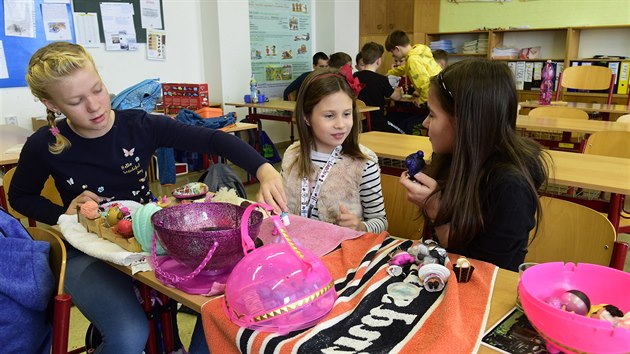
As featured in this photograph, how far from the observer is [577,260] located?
52.0 inches

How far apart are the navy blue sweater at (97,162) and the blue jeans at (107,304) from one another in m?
0.33

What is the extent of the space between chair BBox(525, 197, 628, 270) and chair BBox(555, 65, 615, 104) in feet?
12.2

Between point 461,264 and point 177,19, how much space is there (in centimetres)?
489

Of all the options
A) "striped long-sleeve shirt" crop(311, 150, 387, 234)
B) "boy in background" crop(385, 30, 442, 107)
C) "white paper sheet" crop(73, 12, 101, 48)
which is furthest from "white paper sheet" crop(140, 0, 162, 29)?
"striped long-sleeve shirt" crop(311, 150, 387, 234)

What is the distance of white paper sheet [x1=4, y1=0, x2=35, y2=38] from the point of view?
3.87m

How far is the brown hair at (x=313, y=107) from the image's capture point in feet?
5.65

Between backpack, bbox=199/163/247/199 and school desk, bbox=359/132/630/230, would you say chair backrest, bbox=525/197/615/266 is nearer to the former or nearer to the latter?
school desk, bbox=359/132/630/230

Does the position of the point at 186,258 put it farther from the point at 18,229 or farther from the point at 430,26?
the point at 430,26

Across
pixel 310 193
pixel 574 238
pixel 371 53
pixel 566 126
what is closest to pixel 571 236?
pixel 574 238

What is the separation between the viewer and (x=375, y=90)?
487cm

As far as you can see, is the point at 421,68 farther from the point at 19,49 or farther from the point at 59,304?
the point at 59,304

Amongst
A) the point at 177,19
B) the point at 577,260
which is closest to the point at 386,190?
the point at 577,260

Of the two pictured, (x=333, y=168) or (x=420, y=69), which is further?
(x=420, y=69)

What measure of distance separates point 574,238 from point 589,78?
153 inches
